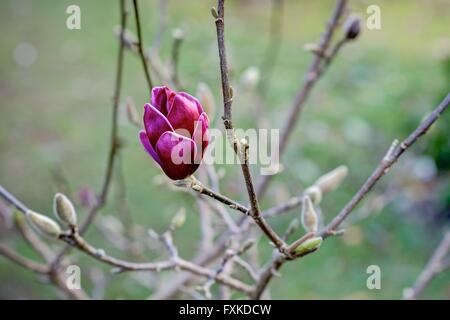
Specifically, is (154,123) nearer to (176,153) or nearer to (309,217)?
(176,153)

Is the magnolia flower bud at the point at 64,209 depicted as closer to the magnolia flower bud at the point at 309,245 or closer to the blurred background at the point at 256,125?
the magnolia flower bud at the point at 309,245

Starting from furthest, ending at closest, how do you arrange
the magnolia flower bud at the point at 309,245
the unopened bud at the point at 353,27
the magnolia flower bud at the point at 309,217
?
1. the unopened bud at the point at 353,27
2. the magnolia flower bud at the point at 309,217
3. the magnolia flower bud at the point at 309,245

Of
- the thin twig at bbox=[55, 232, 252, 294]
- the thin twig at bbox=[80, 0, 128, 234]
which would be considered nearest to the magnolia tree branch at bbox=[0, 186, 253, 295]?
the thin twig at bbox=[55, 232, 252, 294]

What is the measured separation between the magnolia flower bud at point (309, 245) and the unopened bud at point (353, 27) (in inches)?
15.5

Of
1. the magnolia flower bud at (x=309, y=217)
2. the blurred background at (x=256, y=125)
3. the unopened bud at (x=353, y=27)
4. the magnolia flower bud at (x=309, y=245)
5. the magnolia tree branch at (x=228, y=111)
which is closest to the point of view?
the magnolia tree branch at (x=228, y=111)

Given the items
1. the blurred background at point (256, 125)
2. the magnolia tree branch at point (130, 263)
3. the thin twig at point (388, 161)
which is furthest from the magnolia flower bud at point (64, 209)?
the blurred background at point (256, 125)

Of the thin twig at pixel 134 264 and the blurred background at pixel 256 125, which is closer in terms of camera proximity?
the thin twig at pixel 134 264

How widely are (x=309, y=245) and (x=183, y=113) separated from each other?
0.17 metres

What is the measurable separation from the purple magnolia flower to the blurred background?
1.68 ft

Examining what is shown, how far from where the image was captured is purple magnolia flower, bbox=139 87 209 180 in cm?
44

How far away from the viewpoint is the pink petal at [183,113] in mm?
441

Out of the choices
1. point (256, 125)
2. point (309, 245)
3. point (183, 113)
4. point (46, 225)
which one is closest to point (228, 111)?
point (183, 113)

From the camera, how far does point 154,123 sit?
0.44 metres

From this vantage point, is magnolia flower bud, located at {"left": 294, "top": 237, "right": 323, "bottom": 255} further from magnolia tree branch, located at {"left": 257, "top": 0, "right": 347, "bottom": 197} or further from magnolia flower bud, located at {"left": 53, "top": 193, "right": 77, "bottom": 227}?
magnolia tree branch, located at {"left": 257, "top": 0, "right": 347, "bottom": 197}
